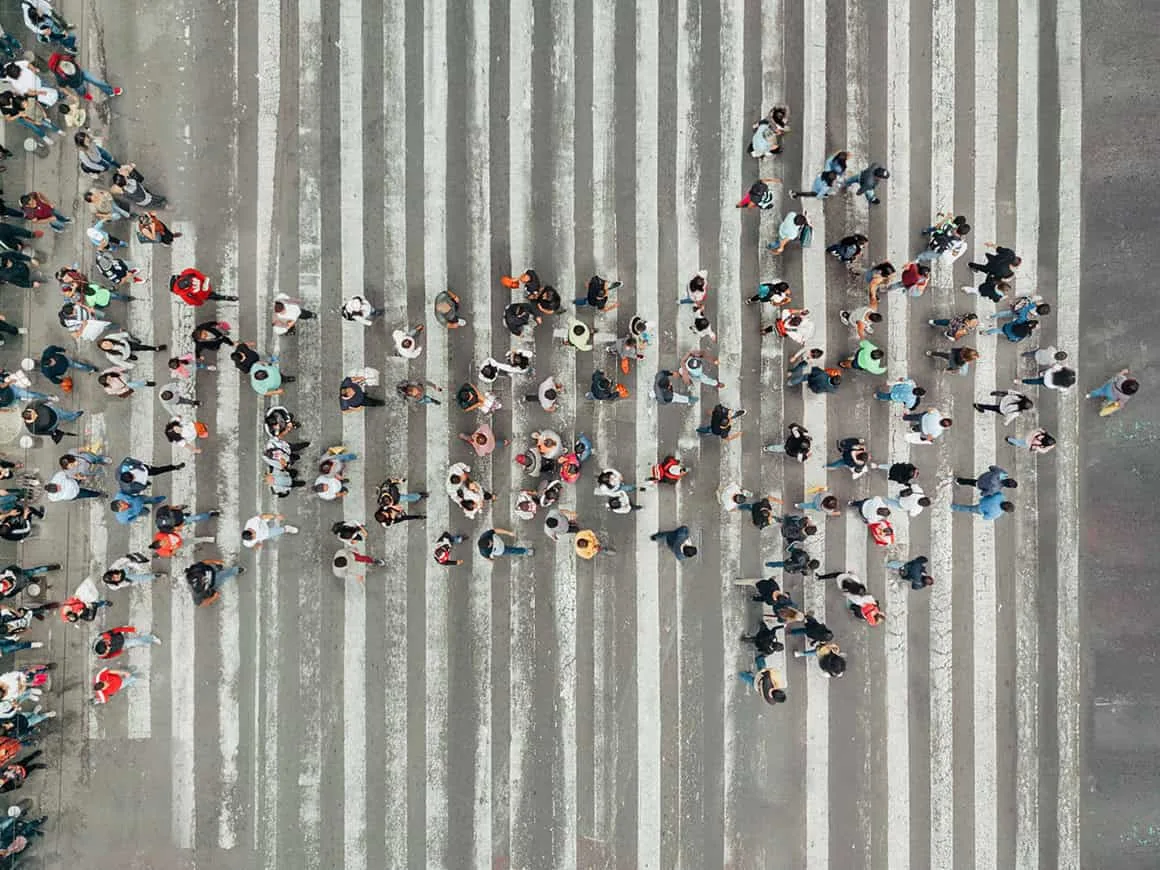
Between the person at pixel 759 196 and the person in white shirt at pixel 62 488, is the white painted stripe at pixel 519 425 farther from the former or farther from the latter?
the person in white shirt at pixel 62 488

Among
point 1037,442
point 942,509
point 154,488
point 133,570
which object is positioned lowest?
point 133,570

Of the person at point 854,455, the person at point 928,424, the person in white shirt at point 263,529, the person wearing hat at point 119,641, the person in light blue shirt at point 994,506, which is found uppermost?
the person at point 928,424

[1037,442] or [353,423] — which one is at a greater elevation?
[353,423]

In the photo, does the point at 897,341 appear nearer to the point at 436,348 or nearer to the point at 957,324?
the point at 957,324

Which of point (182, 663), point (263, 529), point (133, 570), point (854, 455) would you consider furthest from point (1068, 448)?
point (133, 570)

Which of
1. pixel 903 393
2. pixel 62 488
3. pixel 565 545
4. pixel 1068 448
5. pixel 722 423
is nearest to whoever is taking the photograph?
pixel 62 488

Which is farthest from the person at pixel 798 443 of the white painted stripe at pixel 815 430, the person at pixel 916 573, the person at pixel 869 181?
the person at pixel 869 181

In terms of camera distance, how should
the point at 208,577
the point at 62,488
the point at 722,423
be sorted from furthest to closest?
the point at 722,423
the point at 208,577
the point at 62,488
